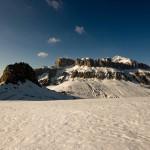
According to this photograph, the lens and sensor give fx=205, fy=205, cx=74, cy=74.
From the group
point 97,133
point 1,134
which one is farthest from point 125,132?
point 1,134

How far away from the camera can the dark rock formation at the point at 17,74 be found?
237 ft

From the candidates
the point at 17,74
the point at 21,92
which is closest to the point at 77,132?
the point at 21,92

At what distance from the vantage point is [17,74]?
75438 millimetres

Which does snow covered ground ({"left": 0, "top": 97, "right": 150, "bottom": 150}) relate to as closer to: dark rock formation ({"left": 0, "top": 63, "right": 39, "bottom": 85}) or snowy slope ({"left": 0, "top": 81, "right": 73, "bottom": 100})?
snowy slope ({"left": 0, "top": 81, "right": 73, "bottom": 100})

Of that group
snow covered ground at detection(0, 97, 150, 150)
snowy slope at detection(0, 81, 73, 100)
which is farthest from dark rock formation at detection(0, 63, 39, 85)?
snow covered ground at detection(0, 97, 150, 150)

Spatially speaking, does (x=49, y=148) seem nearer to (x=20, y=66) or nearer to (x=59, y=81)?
(x=20, y=66)

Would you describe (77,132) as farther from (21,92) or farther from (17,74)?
(17,74)

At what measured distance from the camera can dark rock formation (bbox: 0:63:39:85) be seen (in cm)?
7219

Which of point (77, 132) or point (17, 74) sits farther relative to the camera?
point (17, 74)

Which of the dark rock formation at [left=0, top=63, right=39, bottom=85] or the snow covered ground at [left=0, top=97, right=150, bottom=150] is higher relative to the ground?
the dark rock formation at [left=0, top=63, right=39, bottom=85]

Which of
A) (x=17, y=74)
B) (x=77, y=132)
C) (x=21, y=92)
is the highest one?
(x=17, y=74)

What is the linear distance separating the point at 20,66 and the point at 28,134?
242 ft

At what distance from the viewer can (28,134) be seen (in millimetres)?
11305

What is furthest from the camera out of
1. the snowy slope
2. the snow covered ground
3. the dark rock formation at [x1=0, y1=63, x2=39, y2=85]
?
the dark rock formation at [x1=0, y1=63, x2=39, y2=85]
